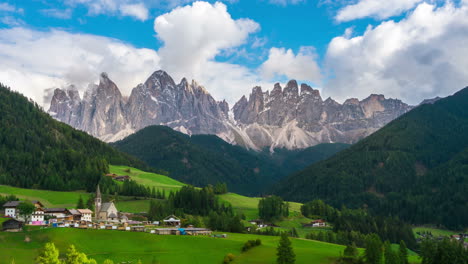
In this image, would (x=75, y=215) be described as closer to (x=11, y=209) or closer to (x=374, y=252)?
(x=11, y=209)

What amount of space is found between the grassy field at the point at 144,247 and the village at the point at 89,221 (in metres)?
8.07

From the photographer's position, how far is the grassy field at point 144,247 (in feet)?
341

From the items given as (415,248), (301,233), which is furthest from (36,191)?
(415,248)

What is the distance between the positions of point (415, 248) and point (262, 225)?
52.8 metres

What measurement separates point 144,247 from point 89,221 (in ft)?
121

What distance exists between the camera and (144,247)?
113 metres

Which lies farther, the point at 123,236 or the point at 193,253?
the point at 123,236

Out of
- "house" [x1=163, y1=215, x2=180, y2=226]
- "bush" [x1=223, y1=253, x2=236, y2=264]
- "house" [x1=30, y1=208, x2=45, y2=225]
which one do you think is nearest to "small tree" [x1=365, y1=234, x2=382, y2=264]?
"bush" [x1=223, y1=253, x2=236, y2=264]

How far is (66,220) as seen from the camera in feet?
468

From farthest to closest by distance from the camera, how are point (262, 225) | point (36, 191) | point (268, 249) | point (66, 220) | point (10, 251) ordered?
point (36, 191)
point (262, 225)
point (66, 220)
point (268, 249)
point (10, 251)

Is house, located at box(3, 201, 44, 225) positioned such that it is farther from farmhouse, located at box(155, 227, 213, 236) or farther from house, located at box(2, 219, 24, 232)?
farmhouse, located at box(155, 227, 213, 236)

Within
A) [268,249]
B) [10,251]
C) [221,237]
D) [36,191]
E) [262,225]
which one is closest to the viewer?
[10,251]

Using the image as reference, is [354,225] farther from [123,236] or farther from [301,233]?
[123,236]

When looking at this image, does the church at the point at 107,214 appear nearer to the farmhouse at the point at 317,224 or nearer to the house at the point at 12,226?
the house at the point at 12,226
